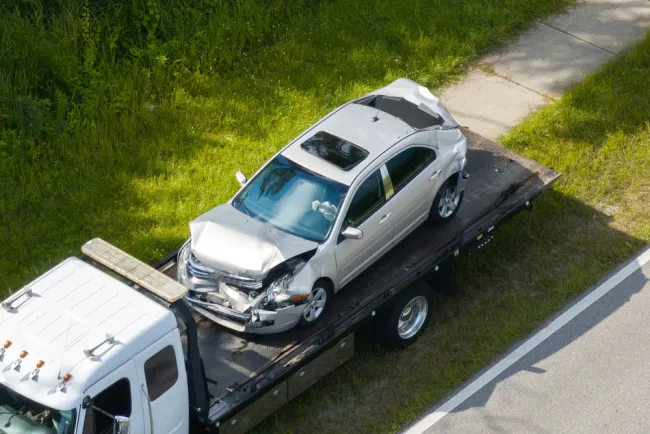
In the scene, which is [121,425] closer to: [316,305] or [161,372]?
[161,372]

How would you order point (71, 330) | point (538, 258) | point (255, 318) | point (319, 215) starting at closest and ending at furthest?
point (71, 330) → point (255, 318) → point (319, 215) → point (538, 258)

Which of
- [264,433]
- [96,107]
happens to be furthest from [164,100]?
[264,433]

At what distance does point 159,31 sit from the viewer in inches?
605

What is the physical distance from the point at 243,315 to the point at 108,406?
1967mm

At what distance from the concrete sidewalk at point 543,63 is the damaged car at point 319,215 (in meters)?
3.35

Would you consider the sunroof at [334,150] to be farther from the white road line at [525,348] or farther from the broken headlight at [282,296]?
the white road line at [525,348]

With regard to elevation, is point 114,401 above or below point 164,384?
above

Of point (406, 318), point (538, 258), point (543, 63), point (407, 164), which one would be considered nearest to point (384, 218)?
point (407, 164)

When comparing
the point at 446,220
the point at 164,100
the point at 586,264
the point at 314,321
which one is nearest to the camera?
the point at 314,321

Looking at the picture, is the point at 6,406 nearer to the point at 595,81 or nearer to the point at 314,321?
the point at 314,321

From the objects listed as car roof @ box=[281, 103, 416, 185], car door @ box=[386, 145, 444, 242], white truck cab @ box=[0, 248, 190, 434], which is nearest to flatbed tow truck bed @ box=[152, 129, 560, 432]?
car door @ box=[386, 145, 444, 242]

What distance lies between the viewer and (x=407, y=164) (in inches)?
422

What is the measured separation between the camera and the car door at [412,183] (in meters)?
10.6

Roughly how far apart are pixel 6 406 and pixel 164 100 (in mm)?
7283
